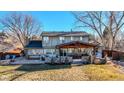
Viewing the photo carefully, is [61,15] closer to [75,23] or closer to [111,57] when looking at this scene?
[75,23]

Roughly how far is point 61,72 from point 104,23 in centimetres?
162

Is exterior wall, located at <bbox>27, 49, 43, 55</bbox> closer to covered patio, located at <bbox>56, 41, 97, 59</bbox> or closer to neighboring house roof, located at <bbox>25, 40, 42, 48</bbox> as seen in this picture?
neighboring house roof, located at <bbox>25, 40, 42, 48</bbox>

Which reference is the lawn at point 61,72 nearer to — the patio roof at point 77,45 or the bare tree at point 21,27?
the patio roof at point 77,45

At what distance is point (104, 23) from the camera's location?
24.5 ft

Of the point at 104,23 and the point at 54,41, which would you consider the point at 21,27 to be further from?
the point at 104,23

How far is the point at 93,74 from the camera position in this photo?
22.9 feet

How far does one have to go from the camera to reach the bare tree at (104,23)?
7180 millimetres

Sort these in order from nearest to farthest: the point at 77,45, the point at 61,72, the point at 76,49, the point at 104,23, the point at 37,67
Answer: the point at 61,72 < the point at 37,67 < the point at 104,23 < the point at 77,45 < the point at 76,49

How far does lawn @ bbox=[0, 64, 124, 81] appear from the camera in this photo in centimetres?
690

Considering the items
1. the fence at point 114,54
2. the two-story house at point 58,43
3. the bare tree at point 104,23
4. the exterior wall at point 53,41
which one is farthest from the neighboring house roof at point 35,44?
the fence at point 114,54

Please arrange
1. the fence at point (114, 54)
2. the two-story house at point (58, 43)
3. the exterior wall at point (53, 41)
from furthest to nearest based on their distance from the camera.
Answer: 1. the exterior wall at point (53, 41)
2. the two-story house at point (58, 43)
3. the fence at point (114, 54)

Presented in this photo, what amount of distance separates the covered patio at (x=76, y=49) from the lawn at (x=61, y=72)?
381 mm

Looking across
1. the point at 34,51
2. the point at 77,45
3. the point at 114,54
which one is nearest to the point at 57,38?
the point at 77,45

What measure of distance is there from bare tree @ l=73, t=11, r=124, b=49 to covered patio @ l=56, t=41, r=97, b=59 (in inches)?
16.0
